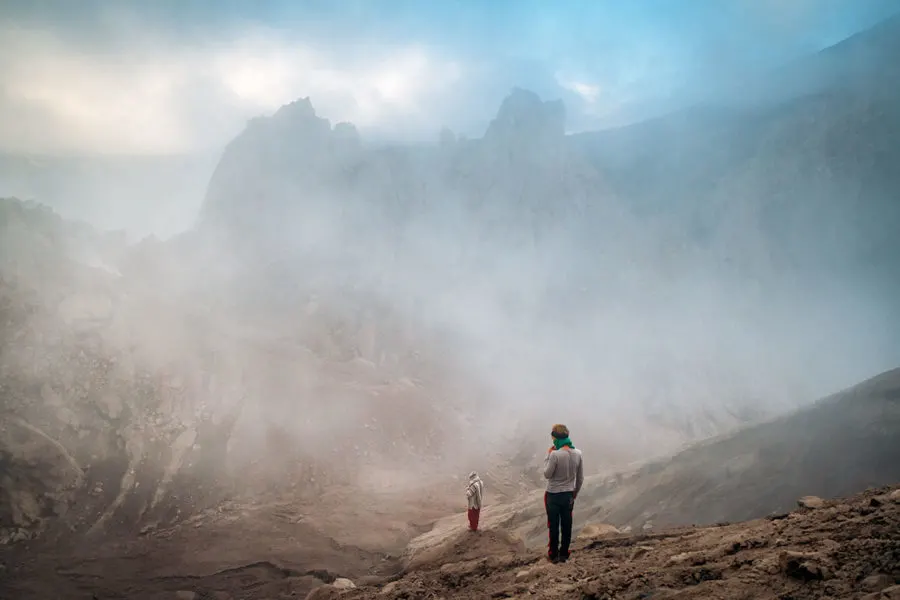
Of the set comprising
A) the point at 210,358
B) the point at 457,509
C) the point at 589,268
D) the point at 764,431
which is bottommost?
the point at 457,509

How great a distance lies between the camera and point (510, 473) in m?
29.5

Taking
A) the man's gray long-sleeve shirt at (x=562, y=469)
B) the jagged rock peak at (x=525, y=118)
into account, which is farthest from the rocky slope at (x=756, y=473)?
the jagged rock peak at (x=525, y=118)

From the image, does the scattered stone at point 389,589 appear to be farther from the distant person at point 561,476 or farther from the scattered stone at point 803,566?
the scattered stone at point 803,566

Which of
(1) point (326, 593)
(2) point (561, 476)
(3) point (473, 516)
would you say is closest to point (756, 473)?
(3) point (473, 516)

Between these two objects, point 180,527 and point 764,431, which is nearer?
point 764,431

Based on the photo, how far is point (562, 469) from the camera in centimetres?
659

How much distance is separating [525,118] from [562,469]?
5384cm

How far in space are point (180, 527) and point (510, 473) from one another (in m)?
17.4

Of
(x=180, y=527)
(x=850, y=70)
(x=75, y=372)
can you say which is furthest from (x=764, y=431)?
(x=850, y=70)

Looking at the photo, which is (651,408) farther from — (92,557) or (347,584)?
(92,557)

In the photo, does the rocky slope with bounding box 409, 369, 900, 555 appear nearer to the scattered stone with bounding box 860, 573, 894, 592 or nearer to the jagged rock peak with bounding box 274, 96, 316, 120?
the scattered stone with bounding box 860, 573, 894, 592

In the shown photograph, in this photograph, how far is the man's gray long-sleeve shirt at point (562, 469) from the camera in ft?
21.5

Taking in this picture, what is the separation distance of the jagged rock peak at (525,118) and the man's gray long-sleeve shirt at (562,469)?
52.5 metres

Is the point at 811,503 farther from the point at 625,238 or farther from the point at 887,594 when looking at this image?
the point at 625,238
